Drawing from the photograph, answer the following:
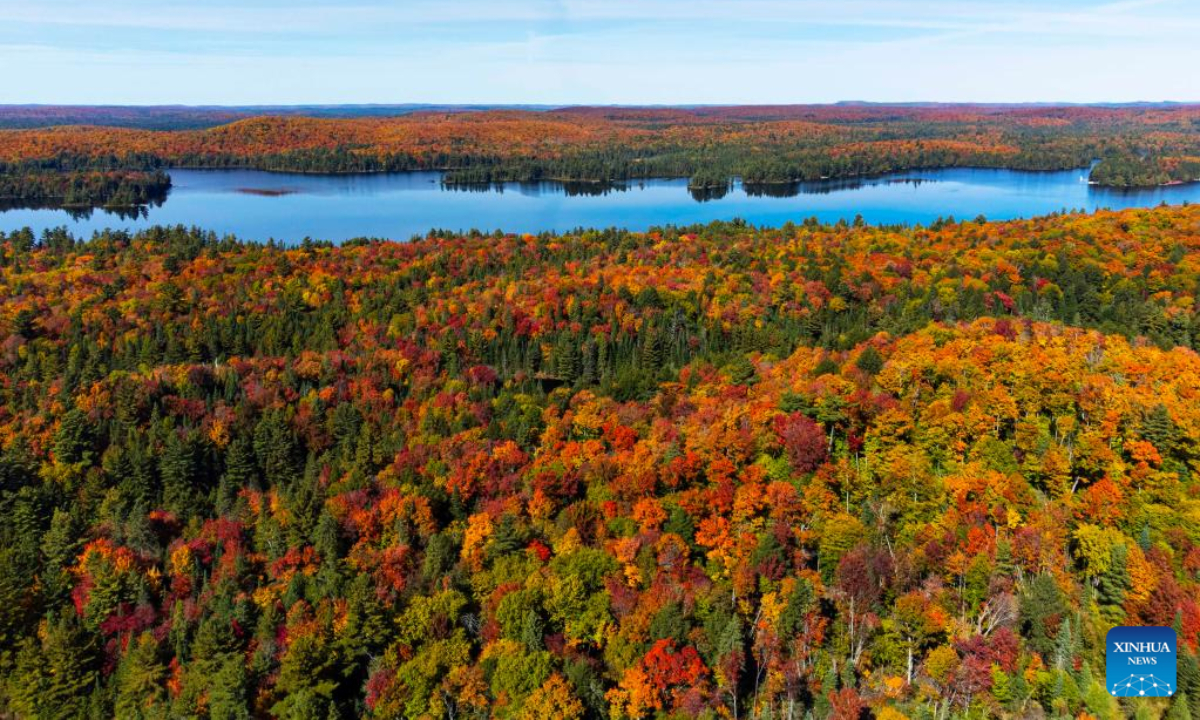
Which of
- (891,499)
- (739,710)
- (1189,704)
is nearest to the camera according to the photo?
(1189,704)

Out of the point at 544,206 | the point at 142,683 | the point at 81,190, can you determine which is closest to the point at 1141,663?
the point at 142,683

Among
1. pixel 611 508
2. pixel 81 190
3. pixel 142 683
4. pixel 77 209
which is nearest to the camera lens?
pixel 142 683

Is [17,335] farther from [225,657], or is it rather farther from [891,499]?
[891,499]

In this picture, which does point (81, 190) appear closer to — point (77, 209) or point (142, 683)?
point (77, 209)

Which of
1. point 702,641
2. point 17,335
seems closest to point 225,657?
point 702,641

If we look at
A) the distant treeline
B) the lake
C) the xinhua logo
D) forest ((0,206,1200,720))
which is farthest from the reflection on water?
the xinhua logo

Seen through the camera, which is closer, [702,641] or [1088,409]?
[702,641]
